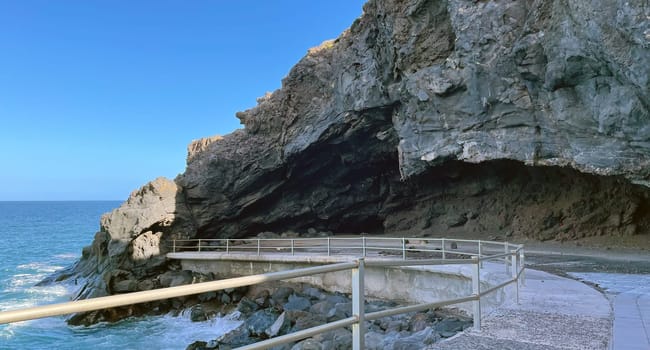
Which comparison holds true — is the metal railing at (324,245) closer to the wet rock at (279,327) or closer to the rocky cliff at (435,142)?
the rocky cliff at (435,142)

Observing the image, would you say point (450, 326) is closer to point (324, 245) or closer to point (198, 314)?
point (198, 314)

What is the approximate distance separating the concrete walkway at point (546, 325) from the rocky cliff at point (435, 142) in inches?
287

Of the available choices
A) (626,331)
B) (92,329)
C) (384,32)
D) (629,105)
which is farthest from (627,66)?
(92,329)

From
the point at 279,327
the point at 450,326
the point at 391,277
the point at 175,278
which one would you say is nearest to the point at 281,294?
the point at 279,327

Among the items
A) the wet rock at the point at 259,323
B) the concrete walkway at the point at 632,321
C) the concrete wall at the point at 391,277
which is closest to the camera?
the concrete walkway at the point at 632,321

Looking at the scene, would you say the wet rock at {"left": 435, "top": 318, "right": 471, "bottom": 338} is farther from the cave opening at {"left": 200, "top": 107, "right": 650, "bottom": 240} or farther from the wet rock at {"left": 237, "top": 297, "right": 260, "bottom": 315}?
the cave opening at {"left": 200, "top": 107, "right": 650, "bottom": 240}

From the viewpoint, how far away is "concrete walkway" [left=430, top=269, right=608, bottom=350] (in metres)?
4.46

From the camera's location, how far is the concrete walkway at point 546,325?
14.6ft

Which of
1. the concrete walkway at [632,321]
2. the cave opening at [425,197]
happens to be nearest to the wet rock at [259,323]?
the concrete walkway at [632,321]

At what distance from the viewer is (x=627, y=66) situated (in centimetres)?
1161

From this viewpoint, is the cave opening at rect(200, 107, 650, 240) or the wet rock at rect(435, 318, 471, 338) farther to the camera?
the cave opening at rect(200, 107, 650, 240)

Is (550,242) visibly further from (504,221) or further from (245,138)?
(245,138)

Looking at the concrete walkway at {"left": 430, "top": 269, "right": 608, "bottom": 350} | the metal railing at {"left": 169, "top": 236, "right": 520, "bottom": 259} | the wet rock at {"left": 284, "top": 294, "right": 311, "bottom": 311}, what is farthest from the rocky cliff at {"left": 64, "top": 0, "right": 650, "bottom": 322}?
the wet rock at {"left": 284, "top": 294, "right": 311, "bottom": 311}

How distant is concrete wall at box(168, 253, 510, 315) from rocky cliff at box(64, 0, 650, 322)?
3664 mm
